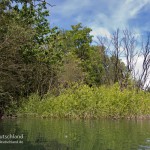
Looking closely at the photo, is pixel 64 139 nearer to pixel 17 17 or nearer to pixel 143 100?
pixel 17 17

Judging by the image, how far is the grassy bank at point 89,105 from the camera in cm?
2223

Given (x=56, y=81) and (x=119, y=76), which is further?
(x=119, y=76)

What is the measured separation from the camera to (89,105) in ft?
72.6

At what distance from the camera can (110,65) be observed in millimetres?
48906

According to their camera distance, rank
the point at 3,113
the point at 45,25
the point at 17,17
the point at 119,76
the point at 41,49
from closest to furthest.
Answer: the point at 17,17 → the point at 41,49 → the point at 45,25 → the point at 3,113 → the point at 119,76

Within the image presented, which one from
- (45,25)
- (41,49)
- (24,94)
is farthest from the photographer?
(24,94)

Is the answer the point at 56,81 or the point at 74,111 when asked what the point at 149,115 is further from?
the point at 56,81

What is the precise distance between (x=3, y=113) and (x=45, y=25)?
7.38 metres

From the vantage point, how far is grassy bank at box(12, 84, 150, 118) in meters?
22.2

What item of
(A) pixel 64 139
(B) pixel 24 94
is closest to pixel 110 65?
(B) pixel 24 94

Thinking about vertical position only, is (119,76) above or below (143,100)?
above

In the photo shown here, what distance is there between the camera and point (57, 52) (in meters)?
21.3

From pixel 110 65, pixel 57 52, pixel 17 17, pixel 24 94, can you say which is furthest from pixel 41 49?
pixel 110 65

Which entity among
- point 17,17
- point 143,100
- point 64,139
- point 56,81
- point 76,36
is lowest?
point 64,139
